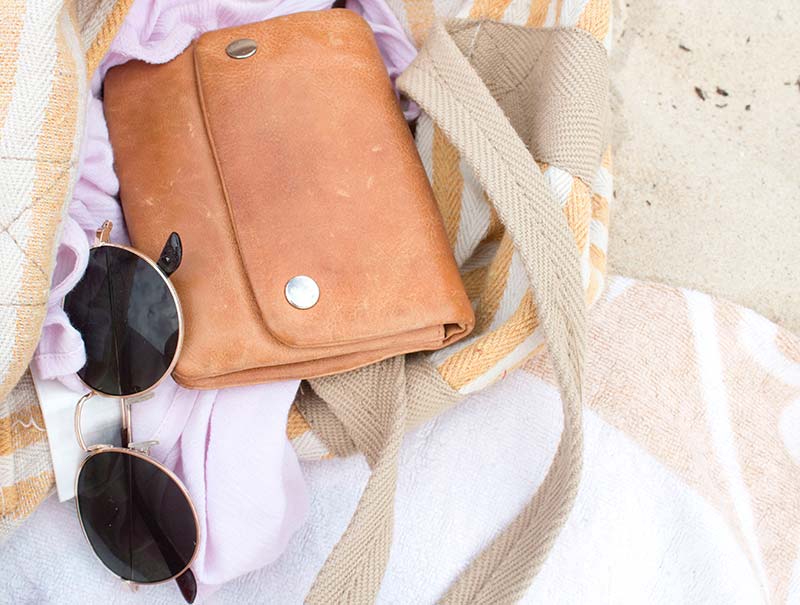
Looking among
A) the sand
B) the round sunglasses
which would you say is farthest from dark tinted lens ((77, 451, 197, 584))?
the sand

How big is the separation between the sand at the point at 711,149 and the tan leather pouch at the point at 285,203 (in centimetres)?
33

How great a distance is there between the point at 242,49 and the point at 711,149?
482 mm

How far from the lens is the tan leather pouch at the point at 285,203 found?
1.78ft

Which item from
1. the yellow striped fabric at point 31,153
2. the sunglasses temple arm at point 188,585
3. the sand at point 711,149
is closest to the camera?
the yellow striped fabric at point 31,153

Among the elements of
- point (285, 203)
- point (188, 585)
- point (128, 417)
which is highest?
point (285, 203)

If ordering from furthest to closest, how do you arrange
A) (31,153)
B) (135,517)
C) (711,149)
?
1. (711,149)
2. (135,517)
3. (31,153)

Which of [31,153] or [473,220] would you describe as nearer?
[31,153]

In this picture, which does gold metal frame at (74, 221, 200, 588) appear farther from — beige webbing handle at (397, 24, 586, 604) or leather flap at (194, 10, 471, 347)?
beige webbing handle at (397, 24, 586, 604)

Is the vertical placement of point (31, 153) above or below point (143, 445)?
above

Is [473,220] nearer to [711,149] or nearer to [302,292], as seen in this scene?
[302,292]

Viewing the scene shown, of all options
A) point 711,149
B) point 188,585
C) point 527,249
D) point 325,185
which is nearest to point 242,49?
point 325,185

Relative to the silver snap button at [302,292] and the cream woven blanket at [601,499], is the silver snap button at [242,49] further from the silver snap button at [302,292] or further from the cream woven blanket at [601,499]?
the cream woven blanket at [601,499]

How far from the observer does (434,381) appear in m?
0.57

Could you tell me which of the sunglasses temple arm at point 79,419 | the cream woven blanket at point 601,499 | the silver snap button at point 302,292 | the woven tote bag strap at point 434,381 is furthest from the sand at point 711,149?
the sunglasses temple arm at point 79,419
